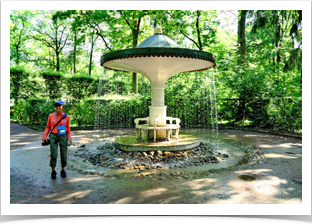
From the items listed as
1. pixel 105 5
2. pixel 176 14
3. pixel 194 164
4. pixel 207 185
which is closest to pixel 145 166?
pixel 194 164

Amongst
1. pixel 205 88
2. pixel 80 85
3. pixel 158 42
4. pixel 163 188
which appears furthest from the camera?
pixel 80 85

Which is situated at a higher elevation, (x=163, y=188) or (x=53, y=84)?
(x=53, y=84)

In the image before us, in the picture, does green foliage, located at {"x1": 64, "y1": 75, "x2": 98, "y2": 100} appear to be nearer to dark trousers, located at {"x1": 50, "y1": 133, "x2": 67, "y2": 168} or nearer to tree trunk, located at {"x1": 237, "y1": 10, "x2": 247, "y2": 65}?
tree trunk, located at {"x1": 237, "y1": 10, "x2": 247, "y2": 65}

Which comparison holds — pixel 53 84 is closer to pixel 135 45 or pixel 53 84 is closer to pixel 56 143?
pixel 135 45

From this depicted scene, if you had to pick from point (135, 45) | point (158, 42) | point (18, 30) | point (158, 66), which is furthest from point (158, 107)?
point (18, 30)

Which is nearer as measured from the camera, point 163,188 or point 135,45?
point 163,188

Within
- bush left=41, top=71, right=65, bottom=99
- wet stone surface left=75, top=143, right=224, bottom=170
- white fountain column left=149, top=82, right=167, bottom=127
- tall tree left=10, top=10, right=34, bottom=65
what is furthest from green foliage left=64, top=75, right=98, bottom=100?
wet stone surface left=75, top=143, right=224, bottom=170

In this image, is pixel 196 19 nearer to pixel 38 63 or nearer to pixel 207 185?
pixel 207 185

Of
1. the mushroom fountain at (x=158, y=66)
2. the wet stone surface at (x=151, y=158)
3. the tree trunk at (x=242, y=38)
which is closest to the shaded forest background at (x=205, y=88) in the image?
the tree trunk at (x=242, y=38)

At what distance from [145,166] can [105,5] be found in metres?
3.90

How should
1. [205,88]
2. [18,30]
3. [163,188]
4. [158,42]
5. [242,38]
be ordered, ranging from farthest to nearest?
[18,30], [242,38], [205,88], [158,42], [163,188]

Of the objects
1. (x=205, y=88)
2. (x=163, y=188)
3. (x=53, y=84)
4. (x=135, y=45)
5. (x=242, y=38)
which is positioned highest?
(x=242, y=38)

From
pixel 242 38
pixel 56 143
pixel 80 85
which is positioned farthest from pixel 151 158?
pixel 80 85

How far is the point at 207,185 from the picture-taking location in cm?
454
